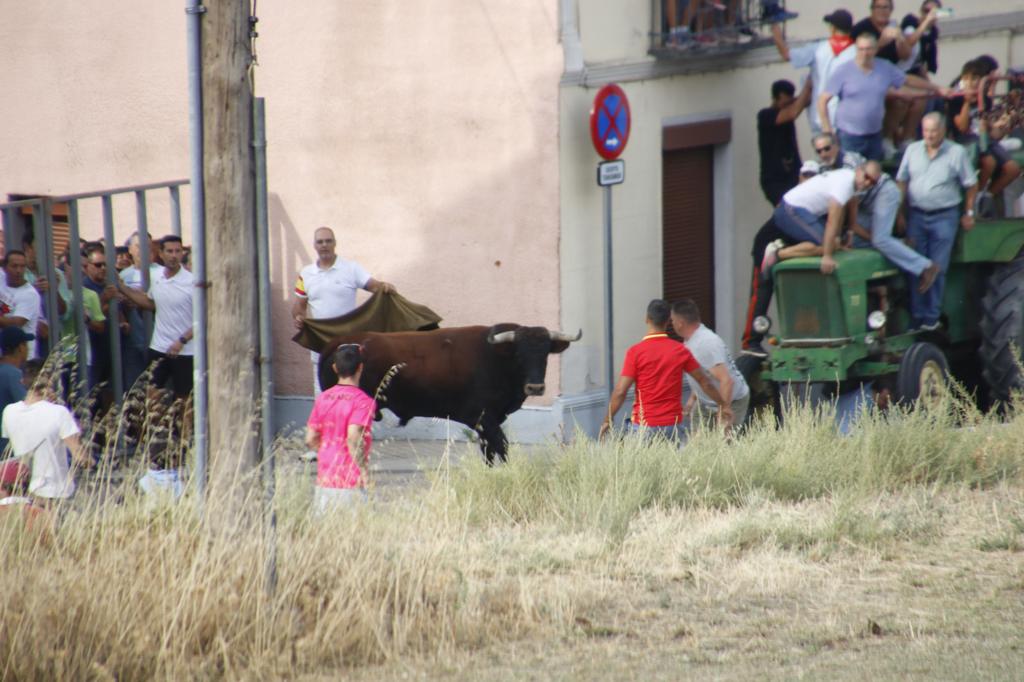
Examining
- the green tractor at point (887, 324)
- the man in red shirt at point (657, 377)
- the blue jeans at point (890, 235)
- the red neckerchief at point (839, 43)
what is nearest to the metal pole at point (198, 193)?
the man in red shirt at point (657, 377)

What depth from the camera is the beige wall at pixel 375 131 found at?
552 inches

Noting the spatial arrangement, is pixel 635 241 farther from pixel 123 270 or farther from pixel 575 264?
pixel 123 270

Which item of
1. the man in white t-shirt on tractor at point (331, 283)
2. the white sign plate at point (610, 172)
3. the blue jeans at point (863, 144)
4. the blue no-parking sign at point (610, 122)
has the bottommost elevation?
the man in white t-shirt on tractor at point (331, 283)

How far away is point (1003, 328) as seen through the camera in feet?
42.7

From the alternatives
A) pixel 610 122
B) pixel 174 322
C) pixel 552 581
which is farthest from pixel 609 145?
pixel 552 581

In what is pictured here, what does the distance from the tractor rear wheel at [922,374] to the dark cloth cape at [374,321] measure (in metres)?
4.09

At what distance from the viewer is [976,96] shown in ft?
44.4

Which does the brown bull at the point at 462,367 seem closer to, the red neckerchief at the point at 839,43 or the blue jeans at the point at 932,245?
the blue jeans at the point at 932,245

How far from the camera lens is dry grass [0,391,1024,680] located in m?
6.30

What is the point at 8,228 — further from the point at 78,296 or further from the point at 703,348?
the point at 703,348

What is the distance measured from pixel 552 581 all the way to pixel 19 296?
646 centimetres

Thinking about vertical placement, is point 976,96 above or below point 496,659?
above

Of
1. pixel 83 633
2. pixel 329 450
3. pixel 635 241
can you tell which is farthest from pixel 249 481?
pixel 635 241

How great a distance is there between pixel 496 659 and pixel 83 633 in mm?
1754
